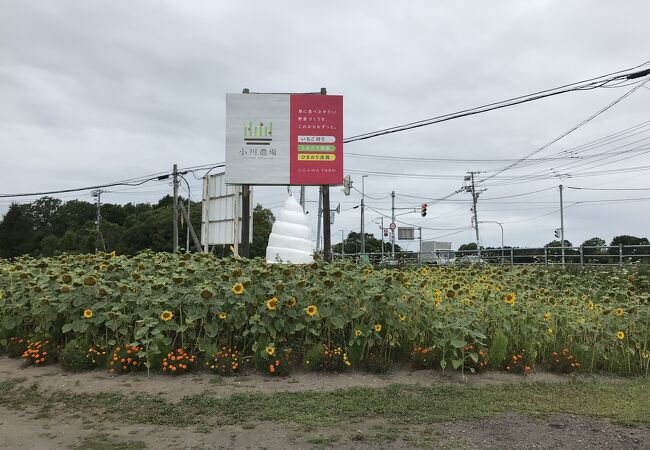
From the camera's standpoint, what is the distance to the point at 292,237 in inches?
488

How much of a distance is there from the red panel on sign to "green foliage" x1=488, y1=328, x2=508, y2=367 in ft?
23.6

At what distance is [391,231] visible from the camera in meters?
57.1

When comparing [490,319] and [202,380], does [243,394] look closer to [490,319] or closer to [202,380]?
[202,380]

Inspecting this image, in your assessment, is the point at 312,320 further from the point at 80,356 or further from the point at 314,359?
the point at 80,356

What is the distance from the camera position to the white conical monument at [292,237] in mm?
12117

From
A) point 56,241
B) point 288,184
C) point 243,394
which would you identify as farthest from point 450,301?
point 56,241

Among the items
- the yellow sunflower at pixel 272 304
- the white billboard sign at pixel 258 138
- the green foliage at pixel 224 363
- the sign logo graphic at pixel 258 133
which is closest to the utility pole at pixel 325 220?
the white billboard sign at pixel 258 138

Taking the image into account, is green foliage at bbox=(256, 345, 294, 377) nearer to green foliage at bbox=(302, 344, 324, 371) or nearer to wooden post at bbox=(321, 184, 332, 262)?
green foliage at bbox=(302, 344, 324, 371)

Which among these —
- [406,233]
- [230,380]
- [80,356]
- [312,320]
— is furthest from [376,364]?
[406,233]

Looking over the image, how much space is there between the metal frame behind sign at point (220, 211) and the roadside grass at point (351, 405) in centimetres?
960

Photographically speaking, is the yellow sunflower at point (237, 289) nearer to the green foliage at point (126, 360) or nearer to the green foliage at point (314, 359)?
the green foliage at point (314, 359)

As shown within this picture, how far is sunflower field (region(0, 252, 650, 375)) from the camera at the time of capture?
5707mm

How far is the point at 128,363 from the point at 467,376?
358 centimetres

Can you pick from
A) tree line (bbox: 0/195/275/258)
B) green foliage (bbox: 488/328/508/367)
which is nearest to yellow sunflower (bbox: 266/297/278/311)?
green foliage (bbox: 488/328/508/367)
